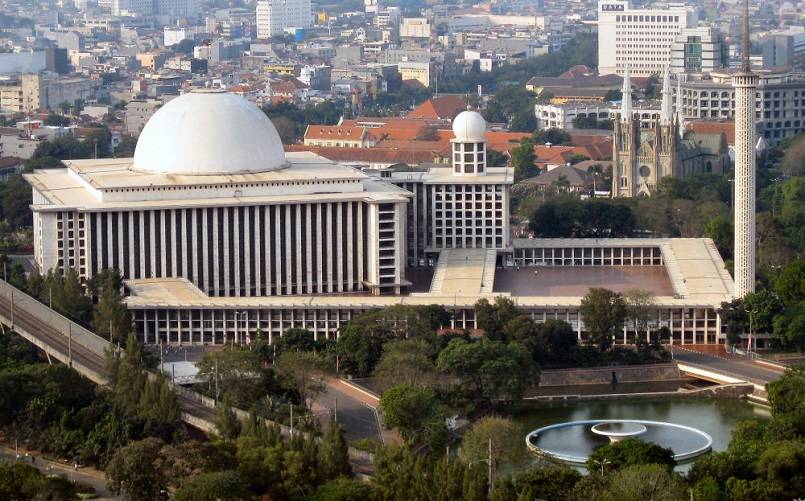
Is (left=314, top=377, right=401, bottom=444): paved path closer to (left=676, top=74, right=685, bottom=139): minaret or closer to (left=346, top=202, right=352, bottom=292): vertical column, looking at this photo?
(left=346, top=202, right=352, bottom=292): vertical column

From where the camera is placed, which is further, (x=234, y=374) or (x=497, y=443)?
(x=234, y=374)

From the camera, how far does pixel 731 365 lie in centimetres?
6112

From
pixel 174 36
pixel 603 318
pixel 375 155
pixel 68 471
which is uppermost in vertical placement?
pixel 174 36

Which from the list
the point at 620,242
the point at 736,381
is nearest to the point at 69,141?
the point at 620,242

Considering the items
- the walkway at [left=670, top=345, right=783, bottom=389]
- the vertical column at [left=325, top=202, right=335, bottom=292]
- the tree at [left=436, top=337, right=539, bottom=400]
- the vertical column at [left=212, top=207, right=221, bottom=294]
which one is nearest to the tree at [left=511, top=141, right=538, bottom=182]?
the vertical column at [left=325, top=202, right=335, bottom=292]

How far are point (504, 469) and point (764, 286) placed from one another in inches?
784

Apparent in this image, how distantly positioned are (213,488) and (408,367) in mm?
11925

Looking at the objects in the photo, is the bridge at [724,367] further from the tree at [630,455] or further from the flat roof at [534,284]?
the tree at [630,455]

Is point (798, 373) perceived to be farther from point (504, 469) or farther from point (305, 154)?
point (305, 154)

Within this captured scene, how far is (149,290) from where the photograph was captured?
214 feet

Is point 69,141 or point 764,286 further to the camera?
point 69,141

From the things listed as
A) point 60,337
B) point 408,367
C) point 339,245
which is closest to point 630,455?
point 408,367

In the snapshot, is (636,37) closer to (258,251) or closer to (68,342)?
(258,251)

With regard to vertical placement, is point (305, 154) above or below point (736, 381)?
above
